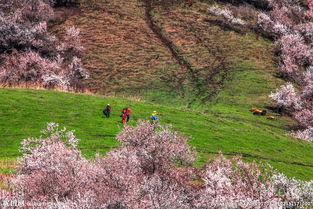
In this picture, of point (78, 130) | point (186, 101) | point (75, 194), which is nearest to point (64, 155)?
point (75, 194)

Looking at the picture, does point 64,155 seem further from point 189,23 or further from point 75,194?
point 189,23

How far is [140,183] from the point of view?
69.3 ft

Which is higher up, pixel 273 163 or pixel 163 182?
pixel 163 182

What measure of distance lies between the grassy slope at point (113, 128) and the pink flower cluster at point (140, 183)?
12.4 meters

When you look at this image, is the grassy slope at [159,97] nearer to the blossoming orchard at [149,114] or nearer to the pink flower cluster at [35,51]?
the blossoming orchard at [149,114]

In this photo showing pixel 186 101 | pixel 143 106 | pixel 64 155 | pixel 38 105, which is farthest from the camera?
pixel 186 101

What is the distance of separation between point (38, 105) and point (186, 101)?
73.2ft

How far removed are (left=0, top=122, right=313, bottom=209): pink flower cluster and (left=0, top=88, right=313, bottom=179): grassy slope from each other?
12.4 meters

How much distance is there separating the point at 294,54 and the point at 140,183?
6432 cm

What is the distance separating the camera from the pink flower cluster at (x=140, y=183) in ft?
63.0

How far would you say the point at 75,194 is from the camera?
19703 millimetres

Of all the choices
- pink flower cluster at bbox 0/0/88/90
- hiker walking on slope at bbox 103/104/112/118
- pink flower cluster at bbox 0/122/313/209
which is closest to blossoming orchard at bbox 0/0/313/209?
pink flower cluster at bbox 0/122/313/209

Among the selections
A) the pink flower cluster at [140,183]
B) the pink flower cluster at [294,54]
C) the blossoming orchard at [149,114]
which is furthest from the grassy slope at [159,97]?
the pink flower cluster at [140,183]

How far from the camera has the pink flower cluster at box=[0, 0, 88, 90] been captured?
6750cm
